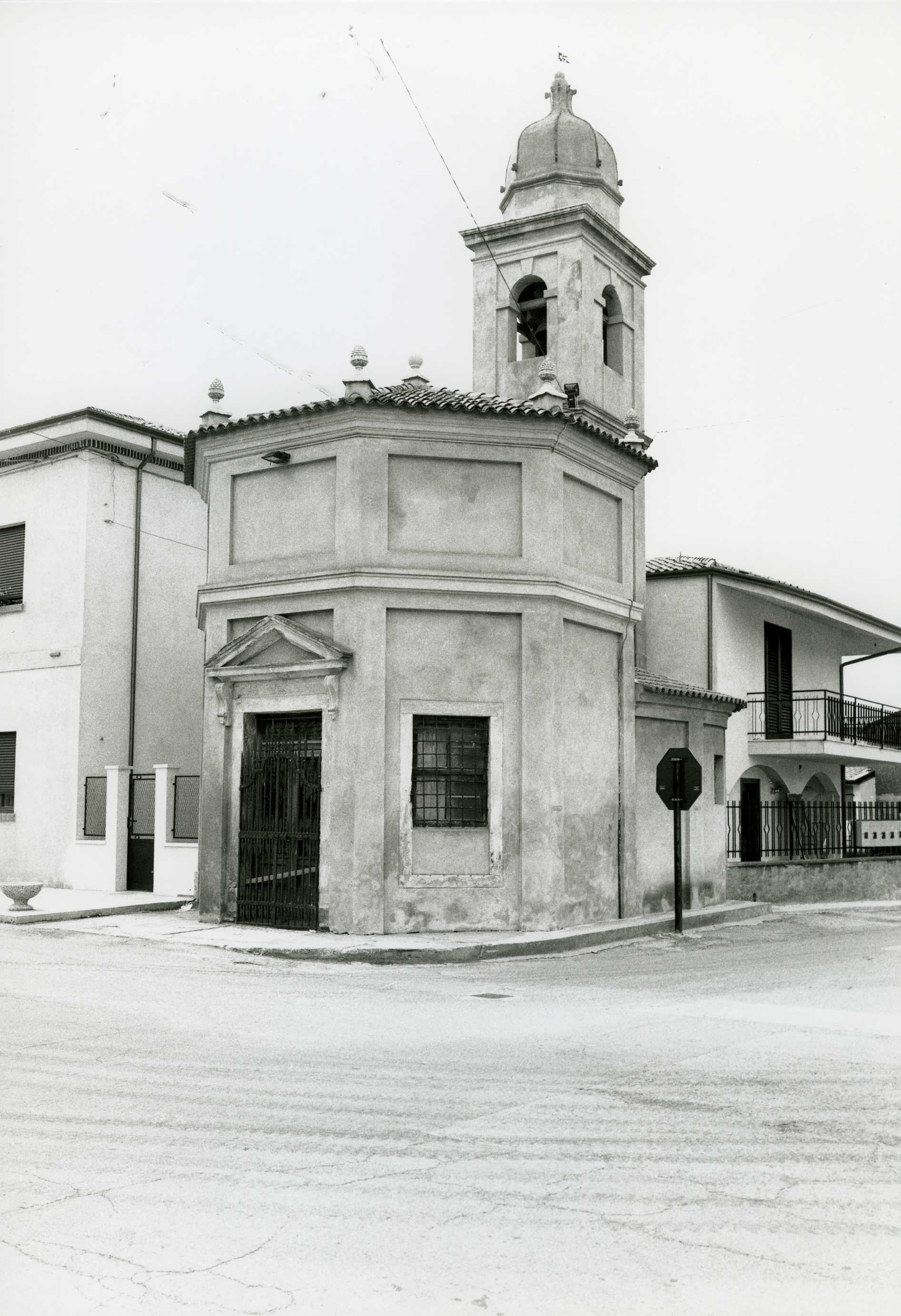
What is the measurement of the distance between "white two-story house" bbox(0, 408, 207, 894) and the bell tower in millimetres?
6716

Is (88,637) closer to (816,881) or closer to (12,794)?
(12,794)

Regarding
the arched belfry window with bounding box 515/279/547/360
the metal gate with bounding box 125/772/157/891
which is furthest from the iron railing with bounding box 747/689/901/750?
the metal gate with bounding box 125/772/157/891

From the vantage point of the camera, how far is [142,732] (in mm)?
22562

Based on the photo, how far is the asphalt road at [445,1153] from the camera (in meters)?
4.03

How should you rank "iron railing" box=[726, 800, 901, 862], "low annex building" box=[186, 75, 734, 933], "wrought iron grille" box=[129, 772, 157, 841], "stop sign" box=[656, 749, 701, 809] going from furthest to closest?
"iron railing" box=[726, 800, 901, 862], "wrought iron grille" box=[129, 772, 157, 841], "stop sign" box=[656, 749, 701, 809], "low annex building" box=[186, 75, 734, 933]

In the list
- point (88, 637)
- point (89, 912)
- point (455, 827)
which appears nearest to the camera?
point (455, 827)

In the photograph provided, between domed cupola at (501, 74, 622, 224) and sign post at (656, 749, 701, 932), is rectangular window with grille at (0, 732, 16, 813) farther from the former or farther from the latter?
domed cupola at (501, 74, 622, 224)

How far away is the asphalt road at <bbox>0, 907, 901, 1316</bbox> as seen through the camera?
13.2ft

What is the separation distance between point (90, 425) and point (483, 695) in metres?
10.8

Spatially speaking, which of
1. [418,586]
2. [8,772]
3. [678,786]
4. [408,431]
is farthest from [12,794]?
[678,786]

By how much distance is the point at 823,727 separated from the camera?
95.3 ft

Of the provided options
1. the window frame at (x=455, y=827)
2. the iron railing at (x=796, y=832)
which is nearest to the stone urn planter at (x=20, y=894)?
the window frame at (x=455, y=827)

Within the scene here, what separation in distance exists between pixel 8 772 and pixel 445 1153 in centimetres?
1899

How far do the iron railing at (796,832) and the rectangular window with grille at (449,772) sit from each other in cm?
986
